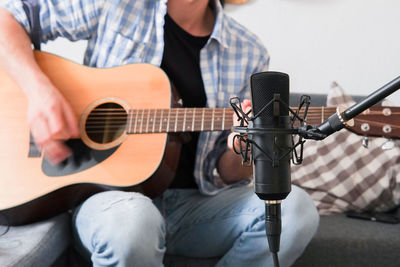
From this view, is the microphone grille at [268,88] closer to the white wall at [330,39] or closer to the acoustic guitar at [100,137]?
the acoustic guitar at [100,137]

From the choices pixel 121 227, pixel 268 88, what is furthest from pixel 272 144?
pixel 121 227

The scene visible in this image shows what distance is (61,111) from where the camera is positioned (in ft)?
3.74

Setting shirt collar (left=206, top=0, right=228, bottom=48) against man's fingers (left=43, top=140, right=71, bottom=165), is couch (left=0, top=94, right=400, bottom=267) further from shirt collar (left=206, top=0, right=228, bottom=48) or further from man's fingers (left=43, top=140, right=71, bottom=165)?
shirt collar (left=206, top=0, right=228, bottom=48)

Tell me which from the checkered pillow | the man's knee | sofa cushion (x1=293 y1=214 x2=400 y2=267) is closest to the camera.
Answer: the man's knee

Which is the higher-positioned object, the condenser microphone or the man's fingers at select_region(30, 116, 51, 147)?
the condenser microphone

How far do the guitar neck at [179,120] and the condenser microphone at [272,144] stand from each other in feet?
1.83

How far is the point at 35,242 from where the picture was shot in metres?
1.01

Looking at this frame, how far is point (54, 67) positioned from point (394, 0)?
1.49 m

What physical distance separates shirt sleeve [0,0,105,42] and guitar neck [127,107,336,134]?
348 mm

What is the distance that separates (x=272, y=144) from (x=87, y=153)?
0.69 m

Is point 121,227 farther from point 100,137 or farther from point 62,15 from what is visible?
point 62,15

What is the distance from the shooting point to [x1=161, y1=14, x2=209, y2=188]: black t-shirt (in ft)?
4.34

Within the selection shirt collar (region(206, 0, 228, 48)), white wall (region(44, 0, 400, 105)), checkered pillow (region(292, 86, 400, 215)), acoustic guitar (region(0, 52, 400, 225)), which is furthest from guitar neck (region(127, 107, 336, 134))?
white wall (region(44, 0, 400, 105))

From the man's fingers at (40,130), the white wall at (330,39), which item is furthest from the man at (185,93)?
the white wall at (330,39)
